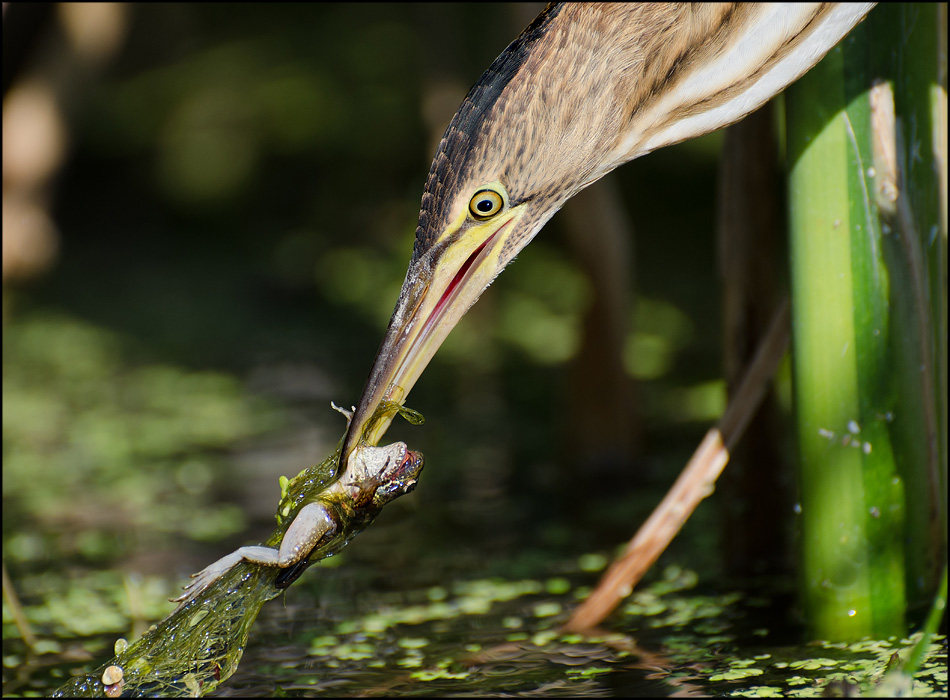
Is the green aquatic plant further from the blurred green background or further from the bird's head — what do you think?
the blurred green background

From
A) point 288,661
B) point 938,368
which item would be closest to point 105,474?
point 288,661

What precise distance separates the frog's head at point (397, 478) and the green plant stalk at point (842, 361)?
0.68 meters

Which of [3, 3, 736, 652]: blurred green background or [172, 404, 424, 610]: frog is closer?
[172, 404, 424, 610]: frog

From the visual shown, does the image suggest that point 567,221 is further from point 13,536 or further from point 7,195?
point 7,195

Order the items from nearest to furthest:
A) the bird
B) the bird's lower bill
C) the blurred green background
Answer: the bird, the bird's lower bill, the blurred green background

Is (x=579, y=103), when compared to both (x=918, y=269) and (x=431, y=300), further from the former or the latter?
(x=918, y=269)

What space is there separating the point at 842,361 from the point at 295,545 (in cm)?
95

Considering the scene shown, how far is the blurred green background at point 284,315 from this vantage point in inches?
121

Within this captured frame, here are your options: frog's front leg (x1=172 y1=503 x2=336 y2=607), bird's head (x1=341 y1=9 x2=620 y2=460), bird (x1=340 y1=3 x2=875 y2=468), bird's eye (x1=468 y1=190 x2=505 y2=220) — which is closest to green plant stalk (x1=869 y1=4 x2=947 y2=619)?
bird (x1=340 y1=3 x2=875 y2=468)

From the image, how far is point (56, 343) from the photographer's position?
16.0 feet

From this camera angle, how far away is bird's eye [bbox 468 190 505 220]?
63.3 inches

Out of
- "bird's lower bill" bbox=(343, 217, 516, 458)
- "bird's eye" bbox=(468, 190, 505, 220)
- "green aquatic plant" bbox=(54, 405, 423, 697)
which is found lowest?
"green aquatic plant" bbox=(54, 405, 423, 697)

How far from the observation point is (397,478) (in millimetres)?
1676

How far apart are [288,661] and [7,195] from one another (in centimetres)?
405
